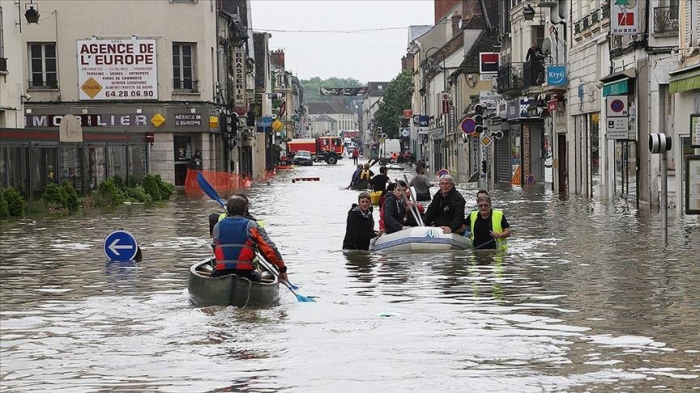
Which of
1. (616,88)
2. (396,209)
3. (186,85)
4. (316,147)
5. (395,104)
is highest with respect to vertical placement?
(395,104)

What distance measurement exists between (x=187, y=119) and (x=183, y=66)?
275 centimetres

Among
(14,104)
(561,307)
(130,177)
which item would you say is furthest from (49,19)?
(561,307)

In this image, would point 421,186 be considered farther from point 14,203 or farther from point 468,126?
point 14,203

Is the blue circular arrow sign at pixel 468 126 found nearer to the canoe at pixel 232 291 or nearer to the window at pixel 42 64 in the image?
the window at pixel 42 64

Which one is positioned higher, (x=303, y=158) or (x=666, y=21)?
(x=666, y=21)

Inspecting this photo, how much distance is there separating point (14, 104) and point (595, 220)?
2020cm

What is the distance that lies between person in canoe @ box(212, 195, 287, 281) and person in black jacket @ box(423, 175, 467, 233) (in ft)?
22.6

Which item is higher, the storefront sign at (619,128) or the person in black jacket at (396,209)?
the storefront sign at (619,128)

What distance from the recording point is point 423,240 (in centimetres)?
2214

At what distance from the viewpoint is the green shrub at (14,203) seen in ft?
113

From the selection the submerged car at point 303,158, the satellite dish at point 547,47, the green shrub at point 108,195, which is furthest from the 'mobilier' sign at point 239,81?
the submerged car at point 303,158

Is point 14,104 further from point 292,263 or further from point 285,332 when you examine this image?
point 285,332

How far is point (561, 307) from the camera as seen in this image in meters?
15.1

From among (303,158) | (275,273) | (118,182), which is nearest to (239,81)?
(118,182)
